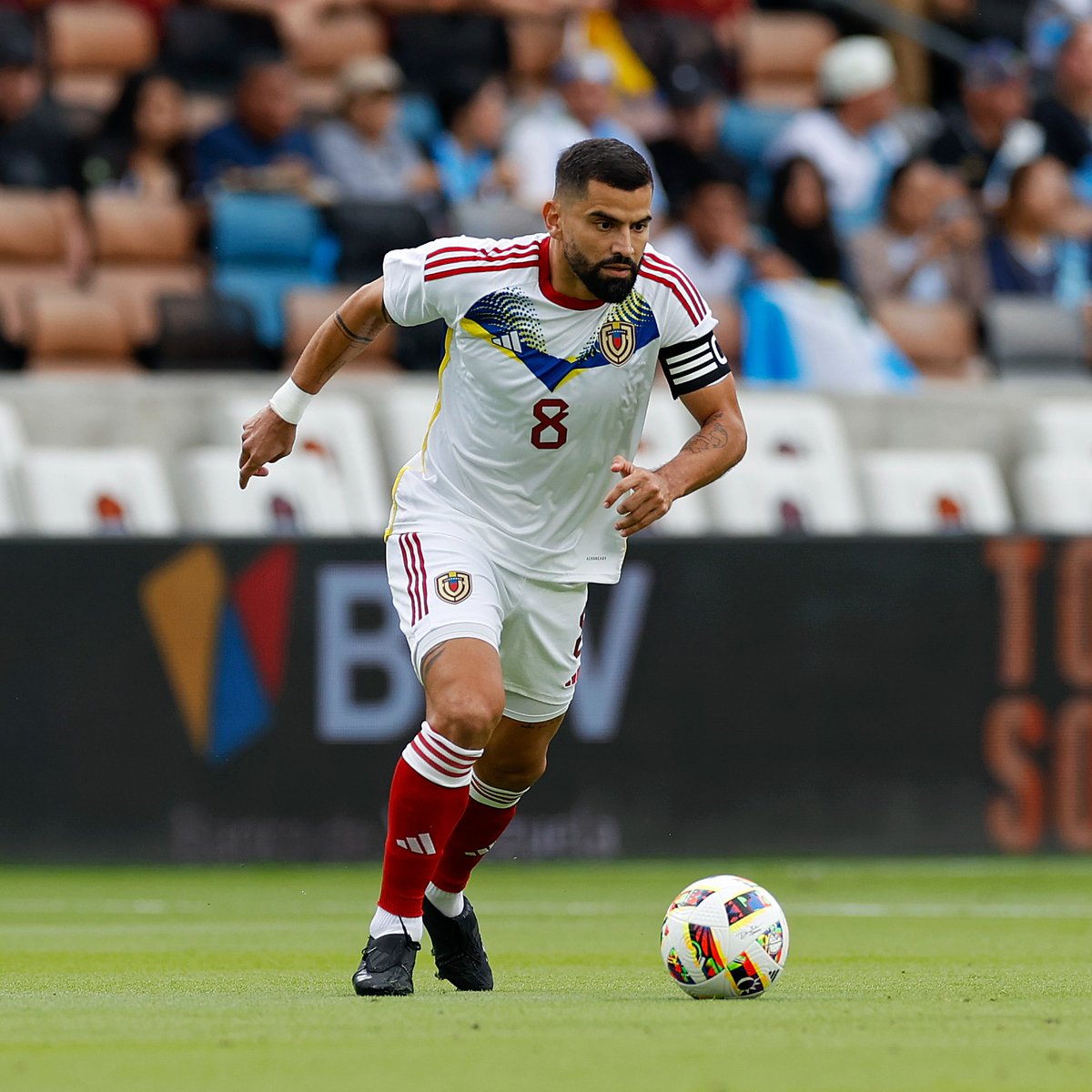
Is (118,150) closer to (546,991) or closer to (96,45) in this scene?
(96,45)

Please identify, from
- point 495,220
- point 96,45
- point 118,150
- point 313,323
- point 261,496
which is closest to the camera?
point 261,496

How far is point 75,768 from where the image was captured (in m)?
10.9

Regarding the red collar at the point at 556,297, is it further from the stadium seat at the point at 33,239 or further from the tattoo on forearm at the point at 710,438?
the stadium seat at the point at 33,239

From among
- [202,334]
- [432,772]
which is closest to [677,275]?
[432,772]

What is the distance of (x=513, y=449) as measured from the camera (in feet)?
20.9

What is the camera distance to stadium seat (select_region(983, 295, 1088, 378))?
46.9 feet

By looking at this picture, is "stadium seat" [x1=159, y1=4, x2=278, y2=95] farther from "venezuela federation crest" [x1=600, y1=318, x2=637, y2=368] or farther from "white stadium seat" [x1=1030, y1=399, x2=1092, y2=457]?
"venezuela federation crest" [x1=600, y1=318, x2=637, y2=368]

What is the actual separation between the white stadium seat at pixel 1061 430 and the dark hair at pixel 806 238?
5.89 ft

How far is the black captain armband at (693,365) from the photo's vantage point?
641 centimetres

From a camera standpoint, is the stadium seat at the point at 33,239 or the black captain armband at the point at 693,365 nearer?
the black captain armband at the point at 693,365

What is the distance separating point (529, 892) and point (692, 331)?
4.53 meters

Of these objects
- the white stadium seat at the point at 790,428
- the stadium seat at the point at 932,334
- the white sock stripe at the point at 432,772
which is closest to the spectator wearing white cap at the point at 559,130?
the stadium seat at the point at 932,334

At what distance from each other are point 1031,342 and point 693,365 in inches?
330

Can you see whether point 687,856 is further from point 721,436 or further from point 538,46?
point 538,46
